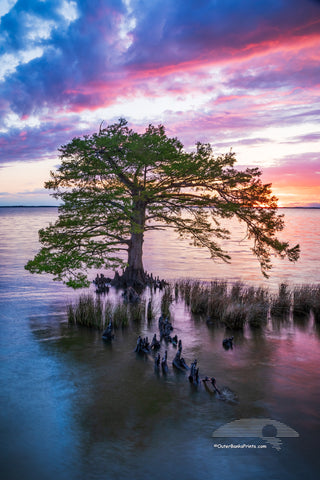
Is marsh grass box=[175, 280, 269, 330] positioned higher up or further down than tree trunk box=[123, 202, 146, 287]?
further down

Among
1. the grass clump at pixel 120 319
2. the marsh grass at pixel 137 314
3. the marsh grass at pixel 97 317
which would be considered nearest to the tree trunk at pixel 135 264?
the marsh grass at pixel 137 314

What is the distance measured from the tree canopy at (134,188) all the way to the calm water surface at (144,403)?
4.42 meters

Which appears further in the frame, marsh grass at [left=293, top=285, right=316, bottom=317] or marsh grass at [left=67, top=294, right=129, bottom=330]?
marsh grass at [left=293, top=285, right=316, bottom=317]

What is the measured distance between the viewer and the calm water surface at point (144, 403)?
22.4 ft

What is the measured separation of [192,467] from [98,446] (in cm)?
188

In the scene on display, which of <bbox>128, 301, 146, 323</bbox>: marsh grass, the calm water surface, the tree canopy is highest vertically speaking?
the tree canopy

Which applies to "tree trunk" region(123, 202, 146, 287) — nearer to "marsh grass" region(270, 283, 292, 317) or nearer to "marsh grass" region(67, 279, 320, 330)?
"marsh grass" region(67, 279, 320, 330)

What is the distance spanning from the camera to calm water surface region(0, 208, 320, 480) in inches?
268

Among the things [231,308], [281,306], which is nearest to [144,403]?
[231,308]

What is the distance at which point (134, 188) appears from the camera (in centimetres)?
2262

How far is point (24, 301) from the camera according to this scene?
21.3 m

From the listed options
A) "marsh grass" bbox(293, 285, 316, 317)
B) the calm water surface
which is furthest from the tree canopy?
the calm water surface

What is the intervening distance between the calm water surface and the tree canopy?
14.5 ft

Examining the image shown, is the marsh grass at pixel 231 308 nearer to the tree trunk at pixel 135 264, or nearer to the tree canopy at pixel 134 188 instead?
the tree canopy at pixel 134 188
